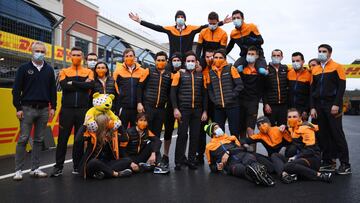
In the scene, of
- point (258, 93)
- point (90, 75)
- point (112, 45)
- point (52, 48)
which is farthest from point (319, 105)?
point (112, 45)

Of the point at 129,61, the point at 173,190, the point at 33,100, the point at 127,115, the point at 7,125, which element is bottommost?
the point at 173,190

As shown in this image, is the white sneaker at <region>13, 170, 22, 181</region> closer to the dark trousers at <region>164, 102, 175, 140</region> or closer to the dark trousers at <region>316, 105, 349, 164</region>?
the dark trousers at <region>164, 102, 175, 140</region>

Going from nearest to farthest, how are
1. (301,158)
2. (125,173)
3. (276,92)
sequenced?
(301,158), (125,173), (276,92)

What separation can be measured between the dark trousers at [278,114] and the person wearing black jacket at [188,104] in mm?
1518

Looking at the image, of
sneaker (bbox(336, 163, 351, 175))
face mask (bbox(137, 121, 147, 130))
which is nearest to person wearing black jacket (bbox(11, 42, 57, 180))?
face mask (bbox(137, 121, 147, 130))

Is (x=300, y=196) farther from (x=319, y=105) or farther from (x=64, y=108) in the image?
(x=64, y=108)

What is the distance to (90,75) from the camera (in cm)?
571

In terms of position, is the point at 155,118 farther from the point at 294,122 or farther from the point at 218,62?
the point at 294,122

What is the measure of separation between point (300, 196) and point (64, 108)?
12.7 ft

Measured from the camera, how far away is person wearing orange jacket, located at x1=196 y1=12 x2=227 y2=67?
6645 millimetres

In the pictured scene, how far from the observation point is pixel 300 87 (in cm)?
625

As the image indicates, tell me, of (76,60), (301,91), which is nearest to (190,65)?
(76,60)

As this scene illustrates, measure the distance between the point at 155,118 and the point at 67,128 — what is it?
1.53 metres

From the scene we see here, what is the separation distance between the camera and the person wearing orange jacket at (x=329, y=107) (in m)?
5.39
